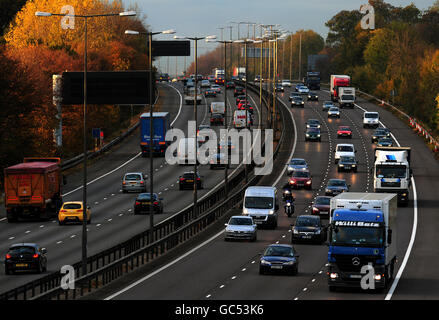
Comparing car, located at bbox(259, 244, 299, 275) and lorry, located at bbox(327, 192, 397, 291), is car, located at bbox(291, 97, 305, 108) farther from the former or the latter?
A: lorry, located at bbox(327, 192, 397, 291)

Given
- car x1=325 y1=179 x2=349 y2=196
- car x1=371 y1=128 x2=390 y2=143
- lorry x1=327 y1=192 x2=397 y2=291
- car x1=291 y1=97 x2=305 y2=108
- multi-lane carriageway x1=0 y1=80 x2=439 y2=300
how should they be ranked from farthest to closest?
car x1=291 y1=97 x2=305 y2=108, car x1=371 y1=128 x2=390 y2=143, car x1=325 y1=179 x2=349 y2=196, multi-lane carriageway x1=0 y1=80 x2=439 y2=300, lorry x1=327 y1=192 x2=397 y2=291

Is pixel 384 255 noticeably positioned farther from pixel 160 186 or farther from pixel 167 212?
pixel 160 186

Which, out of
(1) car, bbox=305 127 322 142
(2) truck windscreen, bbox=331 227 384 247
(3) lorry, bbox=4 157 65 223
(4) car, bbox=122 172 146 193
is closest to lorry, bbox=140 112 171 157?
(4) car, bbox=122 172 146 193

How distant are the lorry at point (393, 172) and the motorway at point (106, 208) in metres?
13.8

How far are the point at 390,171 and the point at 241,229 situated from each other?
18.2 m

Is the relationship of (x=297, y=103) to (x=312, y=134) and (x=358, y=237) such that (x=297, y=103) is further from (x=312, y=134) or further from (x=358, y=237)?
(x=358, y=237)

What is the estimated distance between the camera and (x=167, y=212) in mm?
73188

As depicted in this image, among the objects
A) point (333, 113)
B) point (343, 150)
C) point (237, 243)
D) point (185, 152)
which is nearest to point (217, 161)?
point (185, 152)

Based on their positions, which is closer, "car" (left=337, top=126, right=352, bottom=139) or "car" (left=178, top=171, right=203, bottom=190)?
"car" (left=178, top=171, right=203, bottom=190)

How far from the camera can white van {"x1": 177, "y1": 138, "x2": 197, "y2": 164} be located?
99.7 m

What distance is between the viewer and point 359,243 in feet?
137

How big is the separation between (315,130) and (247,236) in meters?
56.6

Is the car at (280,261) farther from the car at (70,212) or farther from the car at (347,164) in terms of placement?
the car at (347,164)

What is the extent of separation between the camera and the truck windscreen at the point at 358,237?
137 ft
